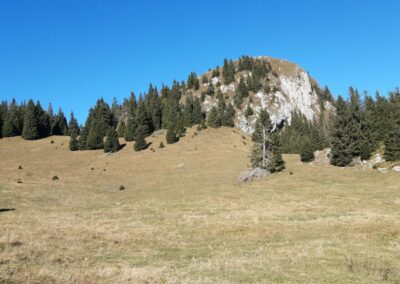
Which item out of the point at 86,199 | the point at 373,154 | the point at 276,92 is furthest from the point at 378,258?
the point at 276,92

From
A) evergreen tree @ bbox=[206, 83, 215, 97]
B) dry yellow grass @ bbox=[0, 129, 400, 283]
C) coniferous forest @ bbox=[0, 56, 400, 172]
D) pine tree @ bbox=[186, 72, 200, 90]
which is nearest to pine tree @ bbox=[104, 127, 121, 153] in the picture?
coniferous forest @ bbox=[0, 56, 400, 172]

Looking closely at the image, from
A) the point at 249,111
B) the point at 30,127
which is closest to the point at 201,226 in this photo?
the point at 30,127

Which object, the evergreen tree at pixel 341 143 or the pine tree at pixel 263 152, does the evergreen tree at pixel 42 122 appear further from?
the evergreen tree at pixel 341 143

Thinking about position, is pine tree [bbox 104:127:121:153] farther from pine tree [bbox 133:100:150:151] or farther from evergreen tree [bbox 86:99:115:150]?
evergreen tree [bbox 86:99:115:150]

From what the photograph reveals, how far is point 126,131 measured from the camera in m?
112

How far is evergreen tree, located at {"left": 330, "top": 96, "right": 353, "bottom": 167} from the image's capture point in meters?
68.3

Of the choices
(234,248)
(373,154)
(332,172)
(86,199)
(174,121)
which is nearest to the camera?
(234,248)

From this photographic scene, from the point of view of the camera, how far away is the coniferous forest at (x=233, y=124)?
6919 cm

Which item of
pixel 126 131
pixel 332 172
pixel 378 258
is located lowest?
pixel 378 258

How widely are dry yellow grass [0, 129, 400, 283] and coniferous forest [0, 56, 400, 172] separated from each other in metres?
6.65

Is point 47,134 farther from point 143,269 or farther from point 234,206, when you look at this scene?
point 143,269

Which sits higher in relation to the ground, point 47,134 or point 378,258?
point 47,134

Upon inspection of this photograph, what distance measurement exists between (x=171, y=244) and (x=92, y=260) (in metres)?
6.41

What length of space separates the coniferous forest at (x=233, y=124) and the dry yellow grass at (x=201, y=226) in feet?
21.8
